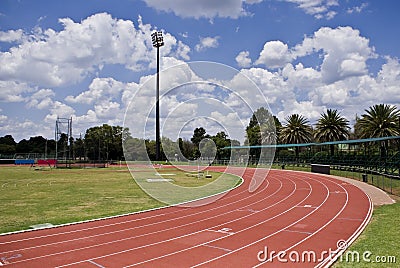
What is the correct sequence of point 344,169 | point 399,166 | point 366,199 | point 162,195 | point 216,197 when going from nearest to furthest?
point 366,199
point 216,197
point 162,195
point 399,166
point 344,169

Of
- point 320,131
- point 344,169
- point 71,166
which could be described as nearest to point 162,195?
point 344,169

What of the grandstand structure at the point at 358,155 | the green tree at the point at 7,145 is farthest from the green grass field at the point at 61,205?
the green tree at the point at 7,145

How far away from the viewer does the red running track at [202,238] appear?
10.4m

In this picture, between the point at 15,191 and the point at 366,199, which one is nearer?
the point at 366,199

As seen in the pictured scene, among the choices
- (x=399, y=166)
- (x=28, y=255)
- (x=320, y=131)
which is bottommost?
(x=28, y=255)

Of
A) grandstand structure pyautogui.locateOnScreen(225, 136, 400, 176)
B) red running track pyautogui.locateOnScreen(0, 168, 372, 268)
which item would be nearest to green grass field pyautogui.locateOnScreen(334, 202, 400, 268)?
red running track pyautogui.locateOnScreen(0, 168, 372, 268)

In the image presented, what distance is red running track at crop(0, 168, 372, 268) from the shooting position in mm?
10406

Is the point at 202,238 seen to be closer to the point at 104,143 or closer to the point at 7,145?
the point at 104,143

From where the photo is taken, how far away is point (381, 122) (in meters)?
45.3

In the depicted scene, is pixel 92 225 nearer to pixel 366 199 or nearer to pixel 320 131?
pixel 366 199

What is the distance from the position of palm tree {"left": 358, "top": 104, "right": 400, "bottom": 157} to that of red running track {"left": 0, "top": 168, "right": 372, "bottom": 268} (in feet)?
95.3

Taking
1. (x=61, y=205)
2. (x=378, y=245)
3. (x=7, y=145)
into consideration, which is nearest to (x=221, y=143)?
(x=61, y=205)

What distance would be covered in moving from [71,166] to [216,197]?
4881cm

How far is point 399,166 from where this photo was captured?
30.5 meters
